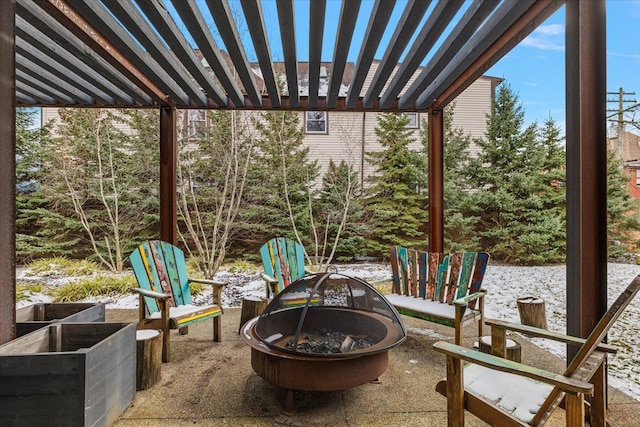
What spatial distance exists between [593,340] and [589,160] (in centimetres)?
123

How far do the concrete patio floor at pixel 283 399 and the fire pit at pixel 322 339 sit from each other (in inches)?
8.6

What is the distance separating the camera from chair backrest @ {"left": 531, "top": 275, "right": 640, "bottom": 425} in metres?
1.29

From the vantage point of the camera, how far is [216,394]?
2346mm

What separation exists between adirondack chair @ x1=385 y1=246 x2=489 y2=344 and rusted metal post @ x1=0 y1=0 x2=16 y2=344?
2832mm

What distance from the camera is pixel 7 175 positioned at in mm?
2002

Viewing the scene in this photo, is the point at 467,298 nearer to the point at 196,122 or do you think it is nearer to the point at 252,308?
the point at 252,308

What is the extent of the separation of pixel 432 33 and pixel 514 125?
7.06 metres

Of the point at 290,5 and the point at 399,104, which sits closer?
the point at 290,5

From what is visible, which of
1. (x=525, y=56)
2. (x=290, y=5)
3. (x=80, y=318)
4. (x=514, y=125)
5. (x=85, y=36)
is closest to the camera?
(x=290, y=5)

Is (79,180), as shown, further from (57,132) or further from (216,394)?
(216,394)

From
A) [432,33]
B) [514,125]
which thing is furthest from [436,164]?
[514,125]

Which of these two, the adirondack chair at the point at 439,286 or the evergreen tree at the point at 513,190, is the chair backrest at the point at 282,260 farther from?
the evergreen tree at the point at 513,190

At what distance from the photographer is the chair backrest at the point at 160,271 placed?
3.05m

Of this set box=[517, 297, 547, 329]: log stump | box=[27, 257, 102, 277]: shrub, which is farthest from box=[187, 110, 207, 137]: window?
box=[517, 297, 547, 329]: log stump
